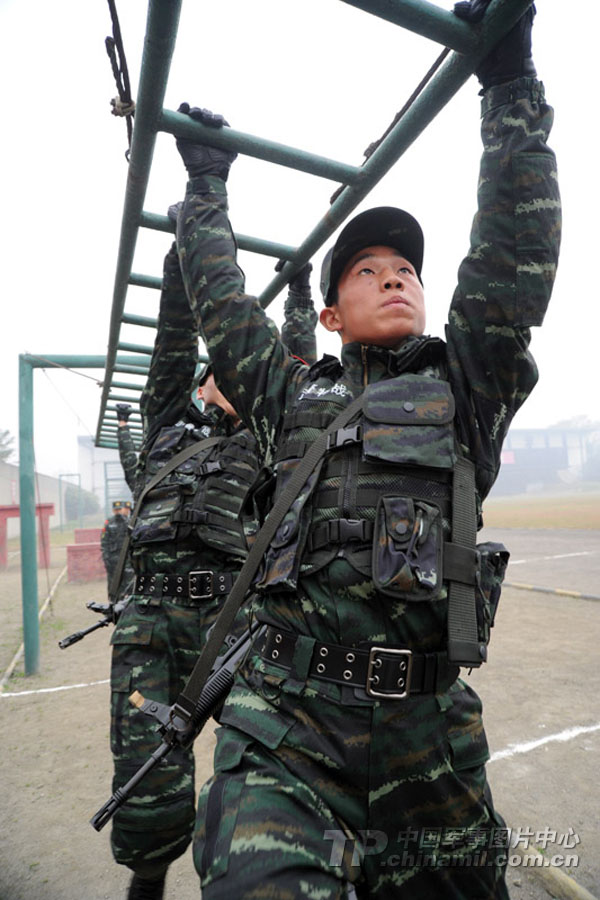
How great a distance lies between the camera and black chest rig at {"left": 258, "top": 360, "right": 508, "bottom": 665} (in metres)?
1.14

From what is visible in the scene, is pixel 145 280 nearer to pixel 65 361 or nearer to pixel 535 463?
pixel 65 361

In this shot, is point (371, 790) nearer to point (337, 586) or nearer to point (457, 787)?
point (457, 787)

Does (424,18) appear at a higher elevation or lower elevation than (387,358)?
higher

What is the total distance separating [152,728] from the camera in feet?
7.35

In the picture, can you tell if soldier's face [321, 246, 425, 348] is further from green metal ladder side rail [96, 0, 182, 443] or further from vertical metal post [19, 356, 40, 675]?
vertical metal post [19, 356, 40, 675]

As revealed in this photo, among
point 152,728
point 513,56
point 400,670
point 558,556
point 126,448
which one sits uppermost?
point 513,56

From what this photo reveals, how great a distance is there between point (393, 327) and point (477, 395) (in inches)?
Result: 11.3

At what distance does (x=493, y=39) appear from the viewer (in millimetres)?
1262

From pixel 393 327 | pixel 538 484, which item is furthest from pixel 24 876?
pixel 538 484

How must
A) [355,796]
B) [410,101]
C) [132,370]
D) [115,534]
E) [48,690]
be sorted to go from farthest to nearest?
[115,534]
[48,690]
[132,370]
[410,101]
[355,796]

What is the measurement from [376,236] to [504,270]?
42cm

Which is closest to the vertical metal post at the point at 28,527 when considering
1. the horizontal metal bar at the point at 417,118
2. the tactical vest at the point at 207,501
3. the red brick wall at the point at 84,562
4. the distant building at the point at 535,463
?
the tactical vest at the point at 207,501

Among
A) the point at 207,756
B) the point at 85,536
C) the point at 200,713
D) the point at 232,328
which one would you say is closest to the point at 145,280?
the point at 232,328

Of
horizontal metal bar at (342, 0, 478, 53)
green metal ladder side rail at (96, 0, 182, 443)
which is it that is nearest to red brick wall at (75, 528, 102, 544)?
green metal ladder side rail at (96, 0, 182, 443)
